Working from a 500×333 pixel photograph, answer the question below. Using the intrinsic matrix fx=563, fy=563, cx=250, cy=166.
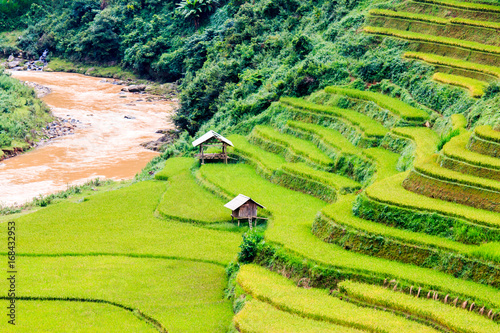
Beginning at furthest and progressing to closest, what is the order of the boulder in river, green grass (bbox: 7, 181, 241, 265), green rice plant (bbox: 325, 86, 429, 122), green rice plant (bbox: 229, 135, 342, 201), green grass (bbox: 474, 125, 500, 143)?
1. the boulder in river
2. green rice plant (bbox: 325, 86, 429, 122)
3. green rice plant (bbox: 229, 135, 342, 201)
4. green grass (bbox: 7, 181, 241, 265)
5. green grass (bbox: 474, 125, 500, 143)

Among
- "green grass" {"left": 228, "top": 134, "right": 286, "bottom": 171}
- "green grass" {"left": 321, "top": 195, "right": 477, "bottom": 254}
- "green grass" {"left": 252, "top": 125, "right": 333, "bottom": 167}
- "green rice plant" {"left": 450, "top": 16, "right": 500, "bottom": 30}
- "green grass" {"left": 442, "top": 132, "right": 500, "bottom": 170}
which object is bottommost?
"green grass" {"left": 228, "top": 134, "right": 286, "bottom": 171}

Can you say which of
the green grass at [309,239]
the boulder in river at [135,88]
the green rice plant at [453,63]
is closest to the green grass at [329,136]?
the green grass at [309,239]

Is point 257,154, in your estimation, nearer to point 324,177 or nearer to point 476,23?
point 324,177

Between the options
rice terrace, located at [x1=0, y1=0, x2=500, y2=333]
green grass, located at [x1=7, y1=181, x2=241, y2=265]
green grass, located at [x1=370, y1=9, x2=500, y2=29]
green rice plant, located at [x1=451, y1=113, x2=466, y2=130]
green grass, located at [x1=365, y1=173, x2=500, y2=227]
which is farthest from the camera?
green grass, located at [x1=370, y1=9, x2=500, y2=29]

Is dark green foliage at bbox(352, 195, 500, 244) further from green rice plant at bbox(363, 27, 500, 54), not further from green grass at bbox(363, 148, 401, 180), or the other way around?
green rice plant at bbox(363, 27, 500, 54)

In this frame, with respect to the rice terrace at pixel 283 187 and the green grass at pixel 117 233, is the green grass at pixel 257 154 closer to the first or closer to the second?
the rice terrace at pixel 283 187

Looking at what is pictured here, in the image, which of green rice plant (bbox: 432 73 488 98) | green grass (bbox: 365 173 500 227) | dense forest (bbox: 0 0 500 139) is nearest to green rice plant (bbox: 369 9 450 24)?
dense forest (bbox: 0 0 500 139)

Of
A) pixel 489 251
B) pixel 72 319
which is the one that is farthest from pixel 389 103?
pixel 72 319
